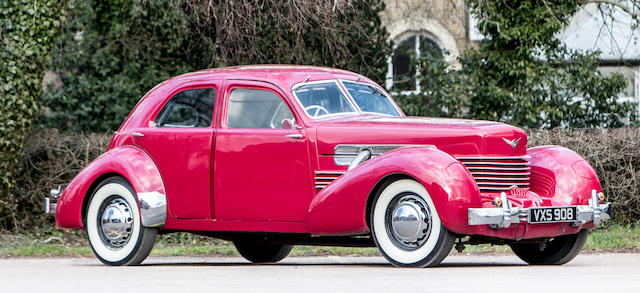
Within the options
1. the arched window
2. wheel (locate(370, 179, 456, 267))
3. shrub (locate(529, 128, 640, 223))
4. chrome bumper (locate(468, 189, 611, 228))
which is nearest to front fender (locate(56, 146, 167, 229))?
wheel (locate(370, 179, 456, 267))

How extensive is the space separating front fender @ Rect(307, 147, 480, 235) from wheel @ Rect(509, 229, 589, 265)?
1.45 metres

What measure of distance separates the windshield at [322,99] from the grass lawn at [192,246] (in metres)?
2.69

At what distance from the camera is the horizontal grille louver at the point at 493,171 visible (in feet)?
27.1

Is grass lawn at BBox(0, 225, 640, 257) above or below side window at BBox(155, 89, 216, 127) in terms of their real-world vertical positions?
below

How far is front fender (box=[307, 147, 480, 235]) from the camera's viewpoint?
777 cm

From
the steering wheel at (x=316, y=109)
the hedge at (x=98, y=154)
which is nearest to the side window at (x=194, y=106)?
the steering wheel at (x=316, y=109)

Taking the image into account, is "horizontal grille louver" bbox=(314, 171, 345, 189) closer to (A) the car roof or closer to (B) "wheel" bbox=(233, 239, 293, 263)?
(A) the car roof

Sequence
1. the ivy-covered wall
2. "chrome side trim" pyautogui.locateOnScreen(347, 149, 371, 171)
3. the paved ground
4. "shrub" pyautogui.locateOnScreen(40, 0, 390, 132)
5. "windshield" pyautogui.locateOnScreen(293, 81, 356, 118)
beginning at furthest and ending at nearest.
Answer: "shrub" pyautogui.locateOnScreen(40, 0, 390, 132) → the ivy-covered wall → "windshield" pyautogui.locateOnScreen(293, 81, 356, 118) → "chrome side trim" pyautogui.locateOnScreen(347, 149, 371, 171) → the paved ground

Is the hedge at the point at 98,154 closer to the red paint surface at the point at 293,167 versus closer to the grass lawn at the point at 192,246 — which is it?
the grass lawn at the point at 192,246

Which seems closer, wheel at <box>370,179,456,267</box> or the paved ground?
the paved ground

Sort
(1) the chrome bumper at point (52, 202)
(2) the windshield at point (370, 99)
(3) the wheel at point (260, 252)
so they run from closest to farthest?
(2) the windshield at point (370, 99) → (1) the chrome bumper at point (52, 202) → (3) the wheel at point (260, 252)

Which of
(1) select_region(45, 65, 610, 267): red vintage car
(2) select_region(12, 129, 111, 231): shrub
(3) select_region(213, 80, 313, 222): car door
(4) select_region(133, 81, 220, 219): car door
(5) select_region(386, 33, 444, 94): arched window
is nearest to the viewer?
(1) select_region(45, 65, 610, 267): red vintage car

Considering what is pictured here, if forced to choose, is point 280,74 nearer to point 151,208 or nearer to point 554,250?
point 151,208

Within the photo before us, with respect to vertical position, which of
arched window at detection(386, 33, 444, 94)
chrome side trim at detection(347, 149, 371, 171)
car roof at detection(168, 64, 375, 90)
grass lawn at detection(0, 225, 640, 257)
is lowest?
grass lawn at detection(0, 225, 640, 257)
